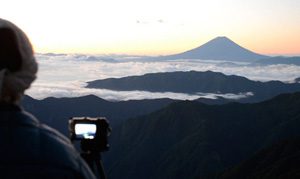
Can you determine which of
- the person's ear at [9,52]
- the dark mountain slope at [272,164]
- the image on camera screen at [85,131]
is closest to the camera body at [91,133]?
the image on camera screen at [85,131]

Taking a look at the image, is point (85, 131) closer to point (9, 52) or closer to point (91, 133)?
point (91, 133)

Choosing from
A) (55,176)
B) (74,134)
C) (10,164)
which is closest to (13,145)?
(10,164)

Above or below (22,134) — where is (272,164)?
below

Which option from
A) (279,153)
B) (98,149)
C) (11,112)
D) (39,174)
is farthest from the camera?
(279,153)

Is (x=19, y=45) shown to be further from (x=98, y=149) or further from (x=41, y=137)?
(x=98, y=149)

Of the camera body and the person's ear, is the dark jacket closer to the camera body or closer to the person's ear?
the person's ear

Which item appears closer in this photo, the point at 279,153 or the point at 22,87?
the point at 22,87

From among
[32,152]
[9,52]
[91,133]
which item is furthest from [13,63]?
[91,133]
